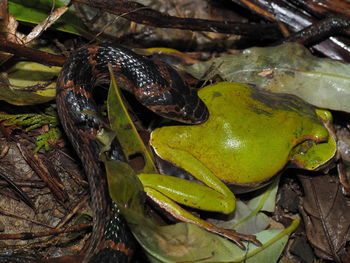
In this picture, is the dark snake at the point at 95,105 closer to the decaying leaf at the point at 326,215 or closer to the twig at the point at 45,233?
the twig at the point at 45,233

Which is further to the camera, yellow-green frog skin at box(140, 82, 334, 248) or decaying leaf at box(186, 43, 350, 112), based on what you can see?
decaying leaf at box(186, 43, 350, 112)

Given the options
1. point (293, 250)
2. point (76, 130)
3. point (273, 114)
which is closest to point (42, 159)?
point (76, 130)

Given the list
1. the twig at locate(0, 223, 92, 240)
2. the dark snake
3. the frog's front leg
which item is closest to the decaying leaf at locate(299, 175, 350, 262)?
the frog's front leg

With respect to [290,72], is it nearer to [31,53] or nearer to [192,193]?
[192,193]

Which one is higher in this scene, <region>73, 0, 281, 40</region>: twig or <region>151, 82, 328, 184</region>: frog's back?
<region>73, 0, 281, 40</region>: twig

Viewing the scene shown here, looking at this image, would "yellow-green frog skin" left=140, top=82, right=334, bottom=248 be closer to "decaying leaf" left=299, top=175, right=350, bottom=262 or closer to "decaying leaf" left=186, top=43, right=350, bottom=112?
"decaying leaf" left=186, top=43, right=350, bottom=112

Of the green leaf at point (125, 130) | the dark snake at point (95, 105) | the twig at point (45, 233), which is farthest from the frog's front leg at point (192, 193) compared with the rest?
the twig at point (45, 233)

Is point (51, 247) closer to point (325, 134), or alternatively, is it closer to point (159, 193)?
point (159, 193)
